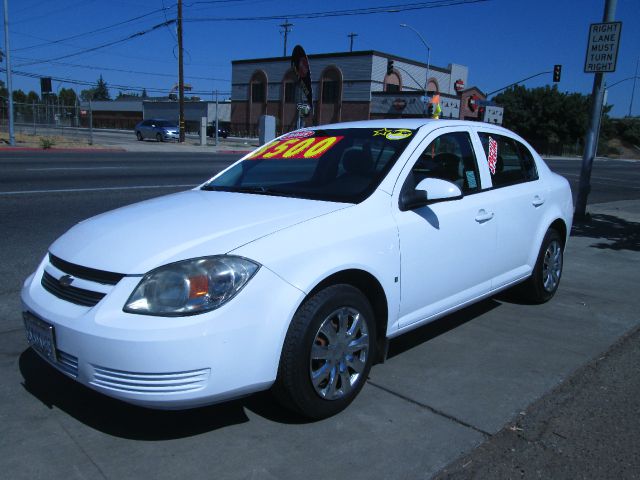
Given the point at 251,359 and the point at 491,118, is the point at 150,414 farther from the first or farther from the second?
the point at 491,118

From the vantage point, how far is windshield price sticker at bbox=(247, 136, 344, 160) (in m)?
4.18

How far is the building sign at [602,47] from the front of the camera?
9.76 m

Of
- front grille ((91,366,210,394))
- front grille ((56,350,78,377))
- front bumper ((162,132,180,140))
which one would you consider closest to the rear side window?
front grille ((91,366,210,394))

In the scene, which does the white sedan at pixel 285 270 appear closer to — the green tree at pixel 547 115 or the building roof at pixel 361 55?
the building roof at pixel 361 55

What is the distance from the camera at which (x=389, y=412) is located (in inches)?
126

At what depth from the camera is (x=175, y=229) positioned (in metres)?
2.99

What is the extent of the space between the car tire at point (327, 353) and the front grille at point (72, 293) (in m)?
0.94

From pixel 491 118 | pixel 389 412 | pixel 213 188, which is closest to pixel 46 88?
pixel 213 188

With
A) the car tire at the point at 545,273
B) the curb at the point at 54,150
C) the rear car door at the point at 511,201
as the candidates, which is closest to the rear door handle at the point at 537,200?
the rear car door at the point at 511,201

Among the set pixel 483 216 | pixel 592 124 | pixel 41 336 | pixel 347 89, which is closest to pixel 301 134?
pixel 483 216

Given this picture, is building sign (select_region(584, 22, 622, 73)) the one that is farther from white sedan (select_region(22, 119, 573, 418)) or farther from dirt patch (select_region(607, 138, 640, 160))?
dirt patch (select_region(607, 138, 640, 160))

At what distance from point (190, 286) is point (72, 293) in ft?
2.23

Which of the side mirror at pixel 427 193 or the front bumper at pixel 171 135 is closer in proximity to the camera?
the side mirror at pixel 427 193

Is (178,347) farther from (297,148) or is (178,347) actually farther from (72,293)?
(297,148)
